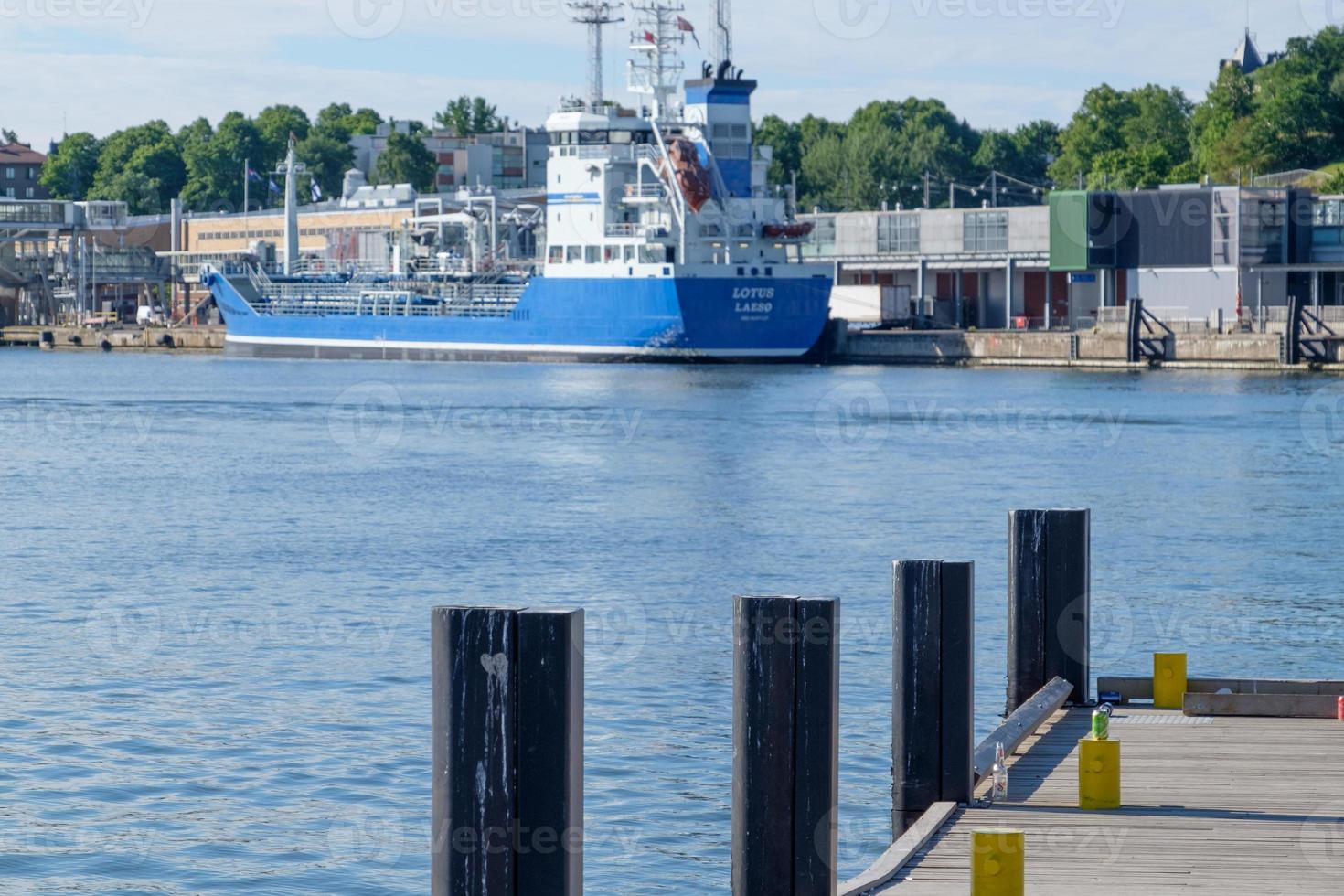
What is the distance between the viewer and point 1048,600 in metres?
10.3

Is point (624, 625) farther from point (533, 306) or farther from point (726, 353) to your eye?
point (533, 306)

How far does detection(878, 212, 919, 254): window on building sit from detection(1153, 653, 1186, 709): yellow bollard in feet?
222

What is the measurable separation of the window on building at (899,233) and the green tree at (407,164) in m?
58.8

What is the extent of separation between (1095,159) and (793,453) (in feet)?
215

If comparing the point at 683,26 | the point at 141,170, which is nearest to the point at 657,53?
the point at 683,26

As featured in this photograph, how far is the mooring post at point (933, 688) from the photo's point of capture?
27.7 feet

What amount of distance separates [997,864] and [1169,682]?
13.7 ft

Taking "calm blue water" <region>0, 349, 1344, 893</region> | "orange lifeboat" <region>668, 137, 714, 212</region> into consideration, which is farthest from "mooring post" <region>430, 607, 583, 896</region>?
"orange lifeboat" <region>668, 137, 714, 212</region>

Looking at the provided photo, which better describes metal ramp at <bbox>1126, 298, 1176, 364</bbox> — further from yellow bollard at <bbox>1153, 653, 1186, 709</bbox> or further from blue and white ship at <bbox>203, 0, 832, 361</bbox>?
yellow bollard at <bbox>1153, 653, 1186, 709</bbox>

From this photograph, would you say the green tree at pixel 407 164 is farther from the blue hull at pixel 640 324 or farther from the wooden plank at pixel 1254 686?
the wooden plank at pixel 1254 686

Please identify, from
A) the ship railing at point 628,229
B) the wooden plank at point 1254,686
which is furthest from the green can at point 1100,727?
the ship railing at point 628,229

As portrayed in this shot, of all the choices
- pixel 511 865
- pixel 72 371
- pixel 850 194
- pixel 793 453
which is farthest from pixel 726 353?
pixel 511 865

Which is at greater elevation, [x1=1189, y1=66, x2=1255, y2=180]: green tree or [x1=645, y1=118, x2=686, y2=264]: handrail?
[x1=1189, y1=66, x2=1255, y2=180]: green tree

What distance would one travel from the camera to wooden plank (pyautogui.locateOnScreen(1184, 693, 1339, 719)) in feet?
33.1
